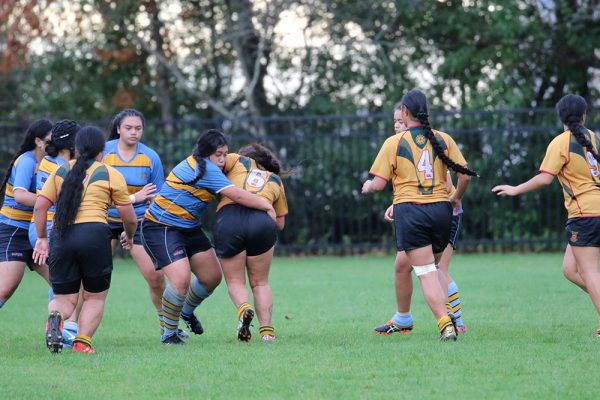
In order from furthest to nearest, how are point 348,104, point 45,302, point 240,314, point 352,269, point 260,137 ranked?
point 348,104
point 260,137
point 352,269
point 45,302
point 240,314

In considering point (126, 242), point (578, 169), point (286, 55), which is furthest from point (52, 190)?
point (286, 55)

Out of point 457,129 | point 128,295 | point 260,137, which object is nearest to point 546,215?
point 457,129

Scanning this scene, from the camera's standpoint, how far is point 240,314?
27.0 feet

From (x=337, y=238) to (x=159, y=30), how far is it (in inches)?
237

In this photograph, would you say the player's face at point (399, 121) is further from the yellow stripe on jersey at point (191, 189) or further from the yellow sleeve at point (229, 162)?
the yellow stripe on jersey at point (191, 189)

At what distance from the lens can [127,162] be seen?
345 inches

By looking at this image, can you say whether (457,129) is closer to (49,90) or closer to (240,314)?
(49,90)

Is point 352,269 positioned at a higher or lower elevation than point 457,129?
lower

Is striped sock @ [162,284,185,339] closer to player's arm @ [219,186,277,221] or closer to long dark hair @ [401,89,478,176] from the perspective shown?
player's arm @ [219,186,277,221]

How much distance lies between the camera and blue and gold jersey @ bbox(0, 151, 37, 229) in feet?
28.6

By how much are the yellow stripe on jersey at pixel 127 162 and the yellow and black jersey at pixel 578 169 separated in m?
3.23

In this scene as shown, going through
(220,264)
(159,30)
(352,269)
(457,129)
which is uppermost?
(159,30)

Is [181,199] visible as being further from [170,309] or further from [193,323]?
[193,323]

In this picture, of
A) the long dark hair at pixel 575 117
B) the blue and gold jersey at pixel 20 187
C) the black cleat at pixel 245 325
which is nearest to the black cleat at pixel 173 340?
the black cleat at pixel 245 325
